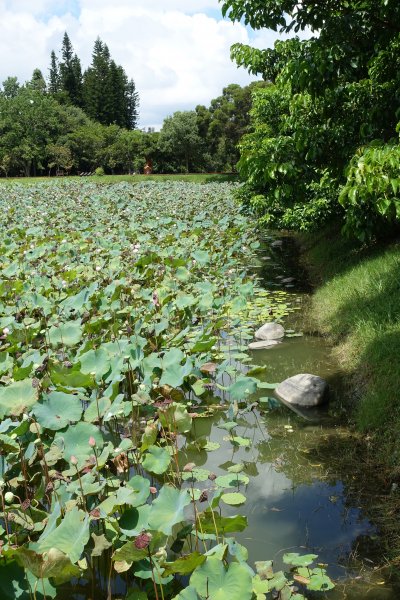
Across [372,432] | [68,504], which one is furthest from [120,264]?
[68,504]

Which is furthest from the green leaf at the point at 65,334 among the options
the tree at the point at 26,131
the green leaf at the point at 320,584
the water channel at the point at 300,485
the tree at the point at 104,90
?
the tree at the point at 104,90

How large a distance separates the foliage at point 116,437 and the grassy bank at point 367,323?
2.85 feet

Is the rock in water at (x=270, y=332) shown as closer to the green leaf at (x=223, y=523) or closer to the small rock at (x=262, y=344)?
the small rock at (x=262, y=344)

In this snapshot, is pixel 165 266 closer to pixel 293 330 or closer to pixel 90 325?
pixel 293 330

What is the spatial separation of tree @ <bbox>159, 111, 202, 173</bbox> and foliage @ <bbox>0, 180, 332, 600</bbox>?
37.2 m

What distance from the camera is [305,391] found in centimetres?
466

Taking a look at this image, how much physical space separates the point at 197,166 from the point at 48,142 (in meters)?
12.7

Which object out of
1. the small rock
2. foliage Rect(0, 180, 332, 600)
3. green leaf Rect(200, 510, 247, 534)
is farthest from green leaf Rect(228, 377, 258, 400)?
the small rock

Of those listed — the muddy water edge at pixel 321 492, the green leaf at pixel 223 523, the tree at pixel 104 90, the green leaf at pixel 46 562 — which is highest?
the tree at pixel 104 90

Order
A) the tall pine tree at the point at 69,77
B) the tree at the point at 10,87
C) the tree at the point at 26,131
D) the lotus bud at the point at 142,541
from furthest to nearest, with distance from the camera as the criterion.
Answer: the tall pine tree at the point at 69,77 < the tree at the point at 10,87 < the tree at the point at 26,131 < the lotus bud at the point at 142,541

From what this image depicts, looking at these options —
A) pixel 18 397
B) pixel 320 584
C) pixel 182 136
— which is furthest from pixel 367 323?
pixel 182 136

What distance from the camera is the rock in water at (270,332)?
632 centimetres

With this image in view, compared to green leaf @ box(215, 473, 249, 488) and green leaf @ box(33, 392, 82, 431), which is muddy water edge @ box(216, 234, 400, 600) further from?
green leaf @ box(33, 392, 82, 431)

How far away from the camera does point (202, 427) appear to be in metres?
4.35
